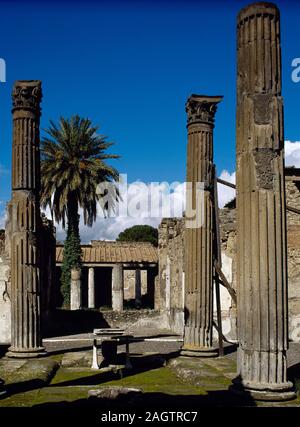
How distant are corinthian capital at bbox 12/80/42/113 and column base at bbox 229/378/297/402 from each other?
26.8 ft

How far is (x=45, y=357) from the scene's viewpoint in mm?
12914

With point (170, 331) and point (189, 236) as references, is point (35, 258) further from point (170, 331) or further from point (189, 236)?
point (170, 331)

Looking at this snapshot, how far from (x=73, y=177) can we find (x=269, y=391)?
70.7 feet

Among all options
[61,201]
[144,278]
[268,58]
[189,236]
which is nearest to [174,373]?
[189,236]

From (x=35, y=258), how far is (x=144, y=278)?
31.9 m

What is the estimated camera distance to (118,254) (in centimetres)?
3512

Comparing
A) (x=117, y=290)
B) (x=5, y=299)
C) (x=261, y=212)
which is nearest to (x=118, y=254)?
(x=117, y=290)

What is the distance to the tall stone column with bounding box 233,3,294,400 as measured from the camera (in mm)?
7191

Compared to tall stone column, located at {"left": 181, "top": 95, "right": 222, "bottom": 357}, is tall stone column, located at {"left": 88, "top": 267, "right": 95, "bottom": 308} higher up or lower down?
lower down

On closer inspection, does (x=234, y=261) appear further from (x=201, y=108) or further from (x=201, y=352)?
(x=201, y=108)

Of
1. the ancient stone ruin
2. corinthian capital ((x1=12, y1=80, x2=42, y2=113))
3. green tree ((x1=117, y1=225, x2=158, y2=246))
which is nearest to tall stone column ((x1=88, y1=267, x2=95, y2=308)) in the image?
the ancient stone ruin

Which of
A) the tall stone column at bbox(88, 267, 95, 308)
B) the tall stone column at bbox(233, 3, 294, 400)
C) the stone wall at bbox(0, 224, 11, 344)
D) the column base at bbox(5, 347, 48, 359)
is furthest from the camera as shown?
the tall stone column at bbox(88, 267, 95, 308)

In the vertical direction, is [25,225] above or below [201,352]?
above

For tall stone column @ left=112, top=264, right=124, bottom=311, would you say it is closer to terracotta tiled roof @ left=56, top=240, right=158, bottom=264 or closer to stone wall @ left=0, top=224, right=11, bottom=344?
terracotta tiled roof @ left=56, top=240, right=158, bottom=264
